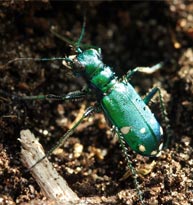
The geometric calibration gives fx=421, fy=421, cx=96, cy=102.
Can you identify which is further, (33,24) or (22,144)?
(33,24)

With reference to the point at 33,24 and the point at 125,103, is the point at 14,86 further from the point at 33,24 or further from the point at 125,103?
the point at 125,103

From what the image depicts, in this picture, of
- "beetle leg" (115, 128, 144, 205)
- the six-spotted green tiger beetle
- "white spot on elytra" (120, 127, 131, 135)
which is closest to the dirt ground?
"beetle leg" (115, 128, 144, 205)

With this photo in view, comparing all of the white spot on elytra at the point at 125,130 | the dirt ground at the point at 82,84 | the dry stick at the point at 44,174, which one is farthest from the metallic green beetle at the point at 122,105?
the dry stick at the point at 44,174

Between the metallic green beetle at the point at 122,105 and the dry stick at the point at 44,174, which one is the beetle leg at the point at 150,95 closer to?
the metallic green beetle at the point at 122,105

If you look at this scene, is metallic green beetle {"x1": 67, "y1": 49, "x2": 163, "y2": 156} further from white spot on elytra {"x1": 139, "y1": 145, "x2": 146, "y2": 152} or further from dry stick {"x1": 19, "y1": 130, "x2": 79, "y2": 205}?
dry stick {"x1": 19, "y1": 130, "x2": 79, "y2": 205}

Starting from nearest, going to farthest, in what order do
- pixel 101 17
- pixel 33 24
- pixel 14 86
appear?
pixel 14 86, pixel 33 24, pixel 101 17

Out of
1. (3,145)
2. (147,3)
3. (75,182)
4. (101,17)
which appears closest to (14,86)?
(3,145)

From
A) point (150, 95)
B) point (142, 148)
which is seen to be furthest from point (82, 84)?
point (142, 148)
